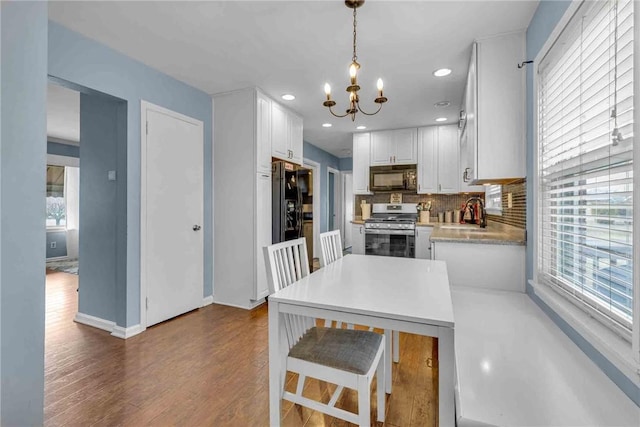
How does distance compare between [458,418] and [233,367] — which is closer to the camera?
[458,418]

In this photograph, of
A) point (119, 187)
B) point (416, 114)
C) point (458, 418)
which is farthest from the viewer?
point (416, 114)

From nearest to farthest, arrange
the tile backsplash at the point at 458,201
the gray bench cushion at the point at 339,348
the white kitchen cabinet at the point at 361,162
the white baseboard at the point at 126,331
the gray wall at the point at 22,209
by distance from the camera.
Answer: the gray wall at the point at 22,209 < the gray bench cushion at the point at 339,348 < the tile backsplash at the point at 458,201 < the white baseboard at the point at 126,331 < the white kitchen cabinet at the point at 361,162

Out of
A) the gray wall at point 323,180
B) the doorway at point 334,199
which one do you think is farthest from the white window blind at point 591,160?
the doorway at point 334,199

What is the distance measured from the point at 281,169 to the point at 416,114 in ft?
6.66

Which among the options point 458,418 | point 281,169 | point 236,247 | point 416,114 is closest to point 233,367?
point 236,247

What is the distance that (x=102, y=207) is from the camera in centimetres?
277

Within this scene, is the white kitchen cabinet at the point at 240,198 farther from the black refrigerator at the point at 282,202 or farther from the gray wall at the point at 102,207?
the gray wall at the point at 102,207

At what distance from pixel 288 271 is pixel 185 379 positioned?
41.7 inches

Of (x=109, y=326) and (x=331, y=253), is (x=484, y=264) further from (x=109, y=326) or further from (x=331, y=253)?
(x=109, y=326)

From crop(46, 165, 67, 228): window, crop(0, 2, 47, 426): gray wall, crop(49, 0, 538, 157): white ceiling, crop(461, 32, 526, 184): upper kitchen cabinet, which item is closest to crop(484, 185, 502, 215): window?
crop(49, 0, 538, 157): white ceiling

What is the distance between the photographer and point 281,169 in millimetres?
3557

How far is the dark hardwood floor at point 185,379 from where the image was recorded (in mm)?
1584

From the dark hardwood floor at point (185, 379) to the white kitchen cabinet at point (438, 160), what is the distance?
8.76 feet

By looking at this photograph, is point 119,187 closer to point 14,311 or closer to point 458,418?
point 14,311
